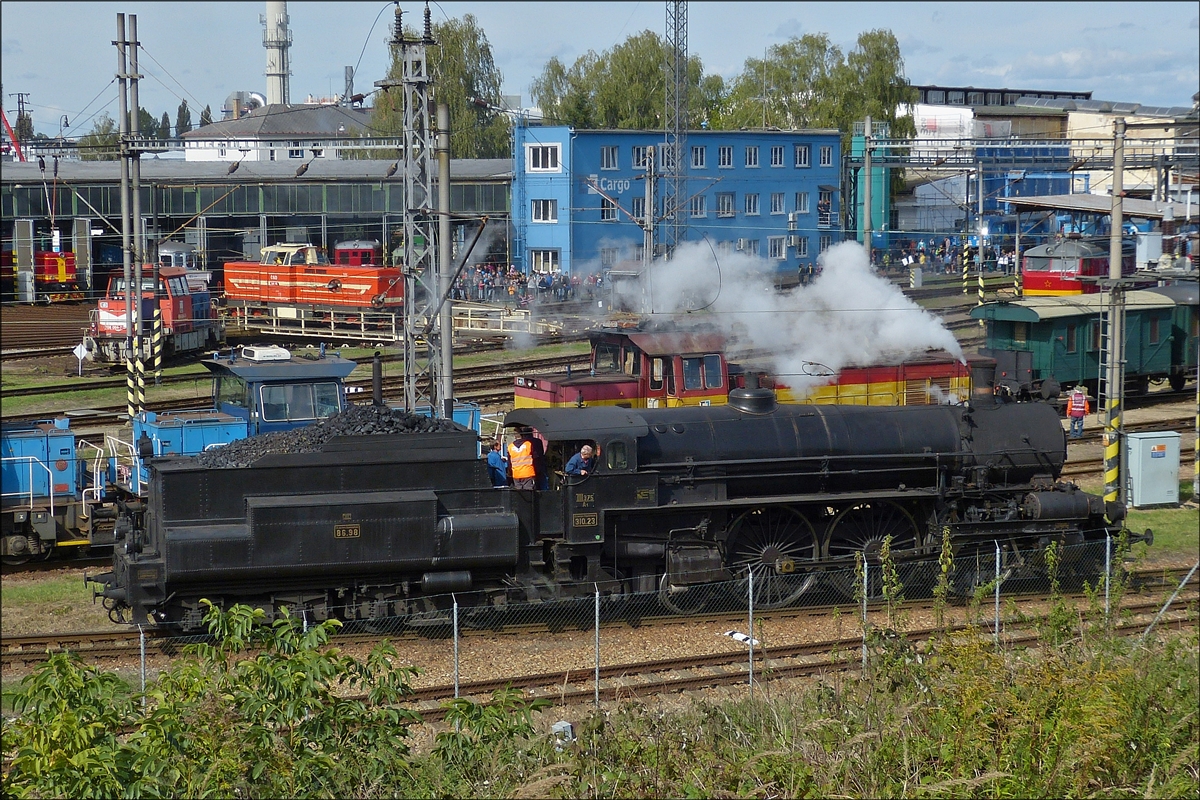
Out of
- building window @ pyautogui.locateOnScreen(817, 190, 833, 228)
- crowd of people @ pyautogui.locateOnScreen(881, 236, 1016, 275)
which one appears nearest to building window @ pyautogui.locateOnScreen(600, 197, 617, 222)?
building window @ pyautogui.locateOnScreen(817, 190, 833, 228)

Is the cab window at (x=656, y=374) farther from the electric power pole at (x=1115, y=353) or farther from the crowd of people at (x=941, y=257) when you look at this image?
the crowd of people at (x=941, y=257)

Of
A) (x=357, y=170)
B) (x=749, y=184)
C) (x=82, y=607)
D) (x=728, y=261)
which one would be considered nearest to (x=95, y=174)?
(x=357, y=170)

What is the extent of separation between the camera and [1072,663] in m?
10.3

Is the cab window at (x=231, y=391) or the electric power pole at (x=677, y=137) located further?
the electric power pole at (x=677, y=137)

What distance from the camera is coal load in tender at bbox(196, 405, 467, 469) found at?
14.2 metres

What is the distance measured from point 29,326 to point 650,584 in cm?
3176

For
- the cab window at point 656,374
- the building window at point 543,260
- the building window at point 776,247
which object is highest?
the building window at point 776,247

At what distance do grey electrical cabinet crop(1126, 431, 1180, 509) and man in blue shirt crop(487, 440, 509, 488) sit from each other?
39.4 feet

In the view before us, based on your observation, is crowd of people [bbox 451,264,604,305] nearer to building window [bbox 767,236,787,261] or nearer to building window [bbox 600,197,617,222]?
building window [bbox 600,197,617,222]

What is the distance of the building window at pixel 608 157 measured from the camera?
50562 millimetres

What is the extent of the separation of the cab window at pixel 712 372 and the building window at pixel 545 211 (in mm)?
31351

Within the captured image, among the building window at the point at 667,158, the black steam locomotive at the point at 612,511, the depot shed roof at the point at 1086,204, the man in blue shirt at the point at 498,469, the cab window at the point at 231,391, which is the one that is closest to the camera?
the black steam locomotive at the point at 612,511

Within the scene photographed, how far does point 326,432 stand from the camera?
47.2 ft

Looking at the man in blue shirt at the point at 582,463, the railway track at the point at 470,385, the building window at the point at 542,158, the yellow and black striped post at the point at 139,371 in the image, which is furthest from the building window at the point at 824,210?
the man in blue shirt at the point at 582,463
